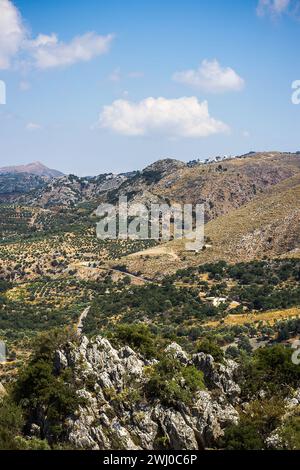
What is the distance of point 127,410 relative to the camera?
38688mm

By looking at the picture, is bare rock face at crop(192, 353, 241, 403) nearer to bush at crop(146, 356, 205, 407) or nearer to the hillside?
bush at crop(146, 356, 205, 407)

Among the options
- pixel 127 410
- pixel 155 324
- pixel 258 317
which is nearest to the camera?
pixel 127 410

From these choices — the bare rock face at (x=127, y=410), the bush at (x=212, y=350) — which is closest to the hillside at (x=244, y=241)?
the bush at (x=212, y=350)

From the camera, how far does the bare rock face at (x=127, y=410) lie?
120 feet

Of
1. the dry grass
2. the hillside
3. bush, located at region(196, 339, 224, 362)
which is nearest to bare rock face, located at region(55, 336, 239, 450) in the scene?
bush, located at region(196, 339, 224, 362)

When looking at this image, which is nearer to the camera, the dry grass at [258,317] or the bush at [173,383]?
the bush at [173,383]

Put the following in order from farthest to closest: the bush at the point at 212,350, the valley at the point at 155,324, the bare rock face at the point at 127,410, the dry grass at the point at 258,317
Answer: the dry grass at the point at 258,317, the bush at the point at 212,350, the valley at the point at 155,324, the bare rock face at the point at 127,410

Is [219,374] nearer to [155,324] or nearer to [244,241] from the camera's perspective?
[155,324]

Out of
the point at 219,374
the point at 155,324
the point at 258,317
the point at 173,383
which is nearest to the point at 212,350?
the point at 219,374

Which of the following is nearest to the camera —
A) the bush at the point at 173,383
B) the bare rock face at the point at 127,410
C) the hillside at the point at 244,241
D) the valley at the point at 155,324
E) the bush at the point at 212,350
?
the bare rock face at the point at 127,410

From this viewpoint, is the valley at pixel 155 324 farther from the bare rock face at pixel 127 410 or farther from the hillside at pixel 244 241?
the hillside at pixel 244 241

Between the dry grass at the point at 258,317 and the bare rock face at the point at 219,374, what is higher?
the bare rock face at the point at 219,374
